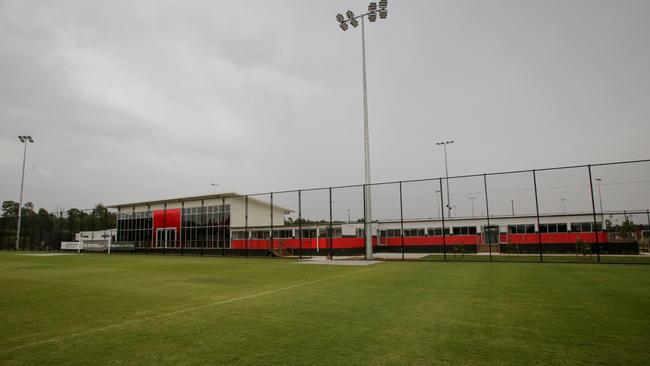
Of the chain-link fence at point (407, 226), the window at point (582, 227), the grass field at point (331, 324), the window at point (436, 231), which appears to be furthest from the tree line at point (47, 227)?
the window at point (582, 227)

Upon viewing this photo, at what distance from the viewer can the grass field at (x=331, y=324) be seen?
4324 millimetres

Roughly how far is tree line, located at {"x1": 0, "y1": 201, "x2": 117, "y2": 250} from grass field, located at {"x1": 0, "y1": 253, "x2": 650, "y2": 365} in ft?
126

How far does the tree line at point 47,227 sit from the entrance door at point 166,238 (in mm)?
6321

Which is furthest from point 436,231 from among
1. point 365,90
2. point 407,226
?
point 365,90

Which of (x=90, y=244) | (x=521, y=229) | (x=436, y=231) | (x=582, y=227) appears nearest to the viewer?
(x=582, y=227)

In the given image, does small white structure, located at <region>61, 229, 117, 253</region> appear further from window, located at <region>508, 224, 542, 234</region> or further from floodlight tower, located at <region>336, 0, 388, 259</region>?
window, located at <region>508, 224, 542, 234</region>

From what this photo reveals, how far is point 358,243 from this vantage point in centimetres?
3612

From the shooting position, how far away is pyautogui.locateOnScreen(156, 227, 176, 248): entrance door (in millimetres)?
41781

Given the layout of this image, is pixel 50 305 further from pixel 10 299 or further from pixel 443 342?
pixel 443 342

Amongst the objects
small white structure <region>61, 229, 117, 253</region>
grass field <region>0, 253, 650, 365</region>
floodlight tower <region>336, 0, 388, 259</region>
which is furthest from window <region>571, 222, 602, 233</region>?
small white structure <region>61, 229, 117, 253</region>

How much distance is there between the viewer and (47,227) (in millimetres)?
45219

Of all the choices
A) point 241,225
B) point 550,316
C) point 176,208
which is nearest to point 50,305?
point 550,316

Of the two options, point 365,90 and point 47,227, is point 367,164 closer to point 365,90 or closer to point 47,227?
point 365,90

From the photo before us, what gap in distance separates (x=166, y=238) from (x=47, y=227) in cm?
1706
